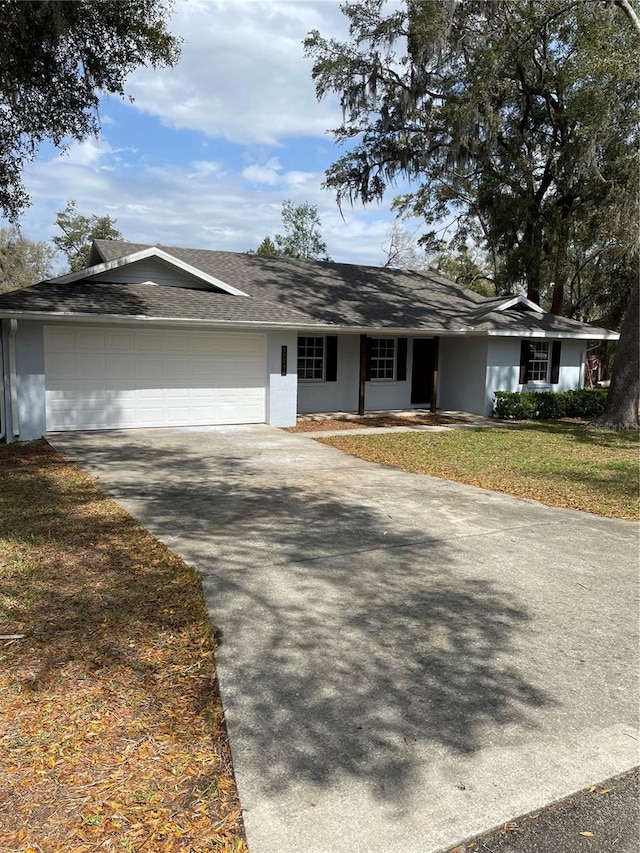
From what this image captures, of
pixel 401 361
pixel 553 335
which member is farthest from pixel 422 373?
pixel 553 335

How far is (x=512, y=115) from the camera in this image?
72.2ft

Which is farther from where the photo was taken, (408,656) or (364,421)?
(364,421)

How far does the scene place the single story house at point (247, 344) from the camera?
12.7 meters

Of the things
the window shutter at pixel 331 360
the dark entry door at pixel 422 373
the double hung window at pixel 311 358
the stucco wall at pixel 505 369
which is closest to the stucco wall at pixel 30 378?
the double hung window at pixel 311 358

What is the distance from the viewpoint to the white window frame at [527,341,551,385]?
1925 centimetres

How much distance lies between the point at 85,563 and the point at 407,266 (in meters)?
41.8

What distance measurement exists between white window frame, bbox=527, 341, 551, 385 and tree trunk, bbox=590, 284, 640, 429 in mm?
3034

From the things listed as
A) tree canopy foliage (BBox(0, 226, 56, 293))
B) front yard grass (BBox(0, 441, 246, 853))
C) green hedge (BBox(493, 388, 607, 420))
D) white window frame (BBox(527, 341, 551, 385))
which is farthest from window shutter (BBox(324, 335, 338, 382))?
tree canopy foliage (BBox(0, 226, 56, 293))

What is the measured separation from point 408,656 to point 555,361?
57.4 ft

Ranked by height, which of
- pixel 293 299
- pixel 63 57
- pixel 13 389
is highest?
pixel 63 57

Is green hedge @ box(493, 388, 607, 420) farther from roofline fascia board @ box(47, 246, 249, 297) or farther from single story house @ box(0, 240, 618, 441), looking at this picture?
roofline fascia board @ box(47, 246, 249, 297)

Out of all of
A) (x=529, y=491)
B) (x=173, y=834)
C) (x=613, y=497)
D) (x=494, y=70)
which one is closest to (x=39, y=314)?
(x=529, y=491)

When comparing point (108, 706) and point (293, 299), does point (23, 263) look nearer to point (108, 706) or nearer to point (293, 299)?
point (293, 299)

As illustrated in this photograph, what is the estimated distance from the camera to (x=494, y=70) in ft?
61.7
